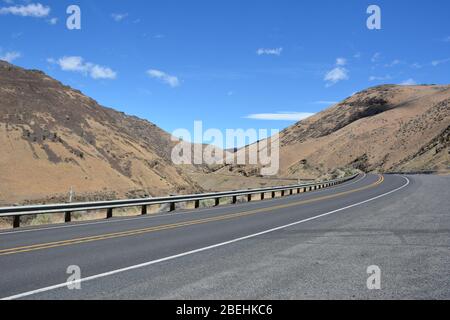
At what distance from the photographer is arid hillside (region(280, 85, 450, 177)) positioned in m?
89.9

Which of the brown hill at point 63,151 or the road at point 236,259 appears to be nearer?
the road at point 236,259

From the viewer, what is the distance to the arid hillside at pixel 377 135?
89.9m

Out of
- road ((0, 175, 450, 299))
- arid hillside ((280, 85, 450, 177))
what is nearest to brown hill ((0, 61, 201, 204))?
road ((0, 175, 450, 299))

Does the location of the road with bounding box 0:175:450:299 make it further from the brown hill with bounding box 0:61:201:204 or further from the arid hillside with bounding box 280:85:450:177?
the arid hillside with bounding box 280:85:450:177

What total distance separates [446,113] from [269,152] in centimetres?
6317

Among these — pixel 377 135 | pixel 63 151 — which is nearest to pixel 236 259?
pixel 63 151

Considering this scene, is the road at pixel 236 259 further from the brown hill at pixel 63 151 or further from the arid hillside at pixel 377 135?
the arid hillside at pixel 377 135

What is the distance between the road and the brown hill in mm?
23510

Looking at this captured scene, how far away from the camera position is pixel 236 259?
8219 millimetres

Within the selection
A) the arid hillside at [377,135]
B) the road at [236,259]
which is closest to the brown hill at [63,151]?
the road at [236,259]

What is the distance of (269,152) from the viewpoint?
6024 inches

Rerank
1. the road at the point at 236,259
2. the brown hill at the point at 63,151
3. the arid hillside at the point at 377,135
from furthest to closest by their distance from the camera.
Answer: the arid hillside at the point at 377,135 → the brown hill at the point at 63,151 → the road at the point at 236,259

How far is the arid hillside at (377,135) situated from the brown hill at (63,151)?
41.7 m

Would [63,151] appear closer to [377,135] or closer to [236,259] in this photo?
[236,259]
